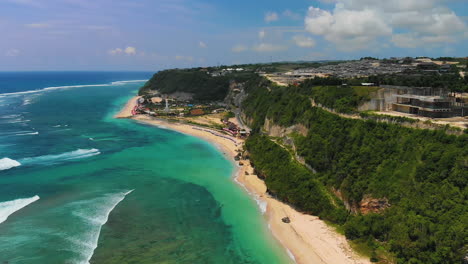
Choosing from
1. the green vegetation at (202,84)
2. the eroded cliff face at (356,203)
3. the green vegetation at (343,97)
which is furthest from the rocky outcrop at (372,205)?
the green vegetation at (202,84)

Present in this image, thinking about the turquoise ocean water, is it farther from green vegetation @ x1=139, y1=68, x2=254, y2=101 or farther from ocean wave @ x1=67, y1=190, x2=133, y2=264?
green vegetation @ x1=139, y1=68, x2=254, y2=101

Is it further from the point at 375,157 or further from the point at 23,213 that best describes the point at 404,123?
the point at 23,213

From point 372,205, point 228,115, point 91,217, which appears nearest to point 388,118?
point 372,205

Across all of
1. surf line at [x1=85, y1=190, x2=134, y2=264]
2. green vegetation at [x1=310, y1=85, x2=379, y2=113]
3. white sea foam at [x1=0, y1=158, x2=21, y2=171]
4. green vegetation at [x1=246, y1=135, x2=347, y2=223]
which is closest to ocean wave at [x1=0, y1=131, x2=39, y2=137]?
white sea foam at [x1=0, y1=158, x2=21, y2=171]

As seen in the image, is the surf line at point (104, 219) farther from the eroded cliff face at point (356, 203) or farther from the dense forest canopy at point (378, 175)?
the eroded cliff face at point (356, 203)

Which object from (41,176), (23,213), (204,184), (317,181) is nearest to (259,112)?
(204,184)

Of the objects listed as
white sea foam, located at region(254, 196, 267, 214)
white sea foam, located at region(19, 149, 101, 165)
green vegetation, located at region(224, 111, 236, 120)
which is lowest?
white sea foam, located at region(254, 196, 267, 214)
